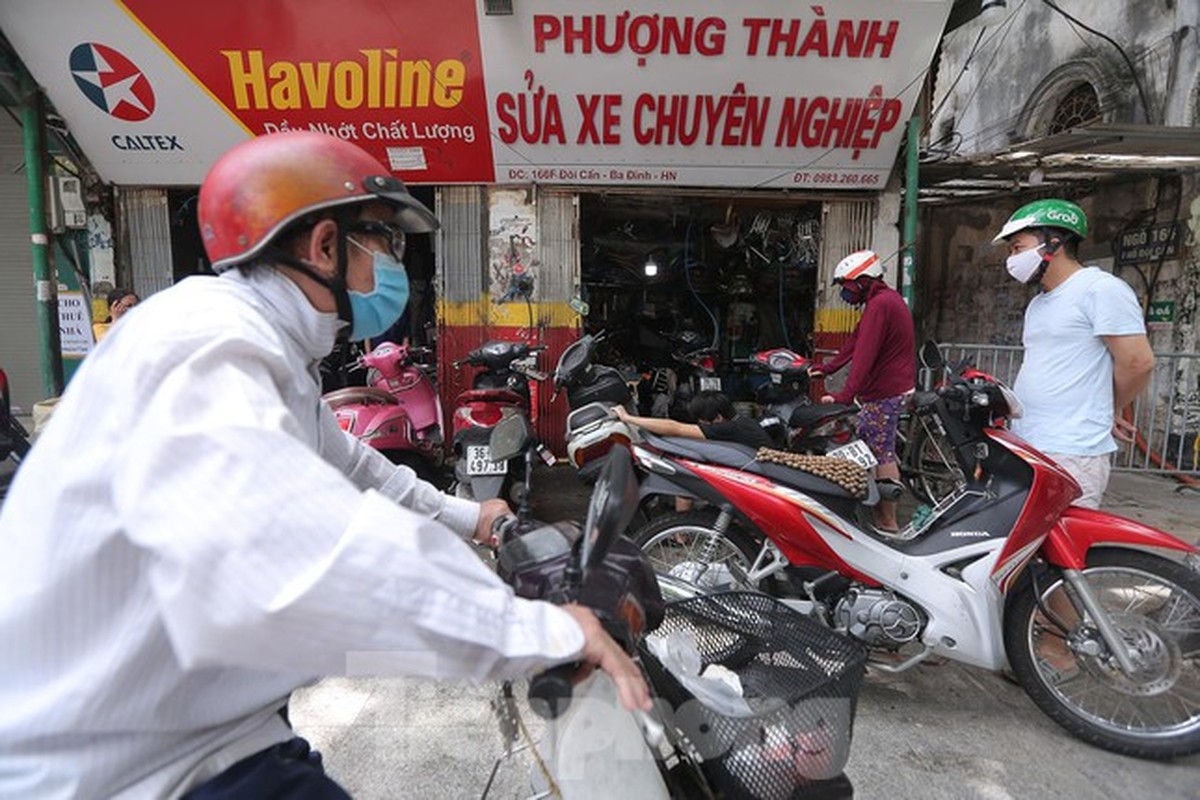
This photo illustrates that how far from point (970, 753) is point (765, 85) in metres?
5.19

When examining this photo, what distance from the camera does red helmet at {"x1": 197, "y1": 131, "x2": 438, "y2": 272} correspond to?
1.14 meters

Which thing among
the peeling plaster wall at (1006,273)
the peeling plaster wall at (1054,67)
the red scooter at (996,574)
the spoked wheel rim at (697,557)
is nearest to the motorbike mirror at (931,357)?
the red scooter at (996,574)

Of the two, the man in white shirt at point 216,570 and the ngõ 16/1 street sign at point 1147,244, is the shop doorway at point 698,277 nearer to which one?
the ngõ 16/1 street sign at point 1147,244

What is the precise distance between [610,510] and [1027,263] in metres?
2.83

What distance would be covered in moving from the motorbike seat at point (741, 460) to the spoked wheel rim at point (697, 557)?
0.35 m

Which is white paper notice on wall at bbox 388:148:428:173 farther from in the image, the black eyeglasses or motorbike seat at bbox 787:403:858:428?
the black eyeglasses

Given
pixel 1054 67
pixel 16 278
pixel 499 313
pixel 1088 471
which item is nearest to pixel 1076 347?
pixel 1088 471

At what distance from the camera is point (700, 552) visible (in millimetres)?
3125

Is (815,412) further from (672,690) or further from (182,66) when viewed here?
(182,66)

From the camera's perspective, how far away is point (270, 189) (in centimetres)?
115

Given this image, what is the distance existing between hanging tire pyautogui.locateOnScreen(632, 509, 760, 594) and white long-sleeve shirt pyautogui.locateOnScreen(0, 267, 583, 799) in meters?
2.17

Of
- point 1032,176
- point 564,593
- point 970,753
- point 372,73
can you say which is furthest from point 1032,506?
point 372,73

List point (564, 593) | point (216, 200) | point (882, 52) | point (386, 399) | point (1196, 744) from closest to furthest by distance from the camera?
point (564, 593), point (216, 200), point (1196, 744), point (386, 399), point (882, 52)

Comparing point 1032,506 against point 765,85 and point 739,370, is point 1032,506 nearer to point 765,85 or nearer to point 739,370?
point 765,85
